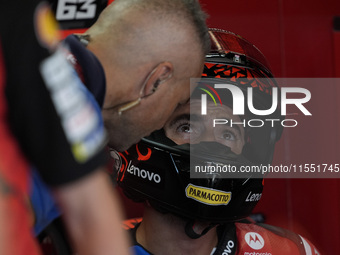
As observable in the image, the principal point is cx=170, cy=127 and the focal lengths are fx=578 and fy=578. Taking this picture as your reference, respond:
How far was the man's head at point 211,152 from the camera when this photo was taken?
1.32 m

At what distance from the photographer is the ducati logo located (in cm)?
156

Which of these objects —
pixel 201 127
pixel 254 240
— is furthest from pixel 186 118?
pixel 254 240

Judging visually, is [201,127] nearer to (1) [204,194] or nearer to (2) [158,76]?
(1) [204,194]

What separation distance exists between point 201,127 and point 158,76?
1.65ft

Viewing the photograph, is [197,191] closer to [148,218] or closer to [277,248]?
[148,218]

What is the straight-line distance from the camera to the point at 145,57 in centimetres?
94

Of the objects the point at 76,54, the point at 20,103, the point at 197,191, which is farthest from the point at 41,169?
the point at 197,191

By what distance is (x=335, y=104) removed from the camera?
73.9 inches

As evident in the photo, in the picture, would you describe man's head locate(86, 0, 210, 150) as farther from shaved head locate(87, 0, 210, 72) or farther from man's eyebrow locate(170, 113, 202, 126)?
man's eyebrow locate(170, 113, 202, 126)

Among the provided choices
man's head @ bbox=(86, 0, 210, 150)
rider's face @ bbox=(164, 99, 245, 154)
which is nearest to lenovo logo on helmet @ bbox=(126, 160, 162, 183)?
rider's face @ bbox=(164, 99, 245, 154)

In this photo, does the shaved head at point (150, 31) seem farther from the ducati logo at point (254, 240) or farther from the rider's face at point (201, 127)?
the ducati logo at point (254, 240)

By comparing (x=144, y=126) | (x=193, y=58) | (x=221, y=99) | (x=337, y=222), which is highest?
(x=193, y=58)

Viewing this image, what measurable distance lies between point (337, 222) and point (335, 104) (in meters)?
0.39

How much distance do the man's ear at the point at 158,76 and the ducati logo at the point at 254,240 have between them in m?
0.74
